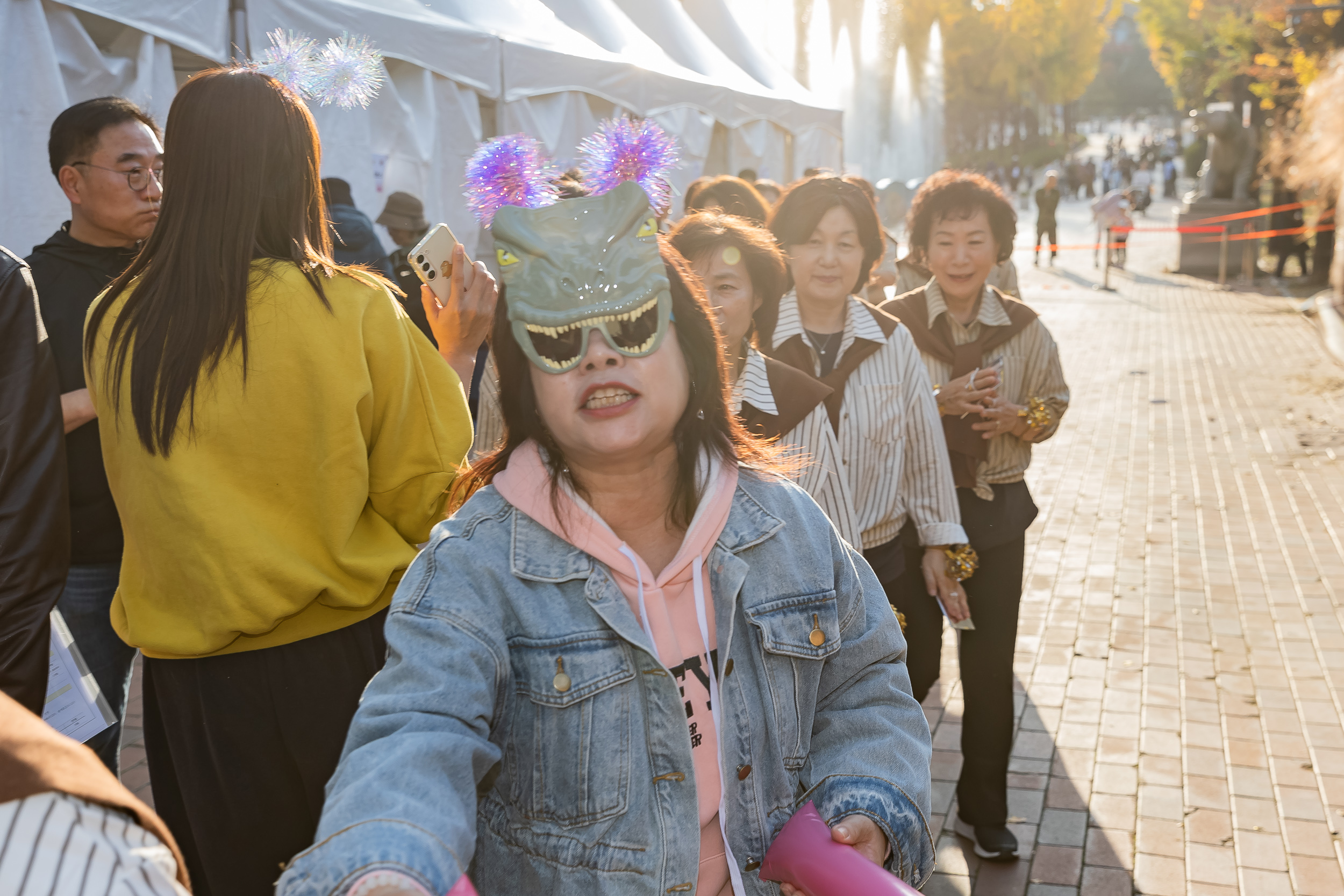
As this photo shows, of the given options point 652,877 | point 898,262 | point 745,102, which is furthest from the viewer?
point 745,102

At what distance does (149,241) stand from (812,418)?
5.29 feet

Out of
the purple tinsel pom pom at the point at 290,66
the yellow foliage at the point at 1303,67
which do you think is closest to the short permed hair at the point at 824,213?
the purple tinsel pom pom at the point at 290,66

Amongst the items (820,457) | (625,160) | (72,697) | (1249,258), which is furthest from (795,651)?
(1249,258)

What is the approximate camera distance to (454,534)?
1.50m

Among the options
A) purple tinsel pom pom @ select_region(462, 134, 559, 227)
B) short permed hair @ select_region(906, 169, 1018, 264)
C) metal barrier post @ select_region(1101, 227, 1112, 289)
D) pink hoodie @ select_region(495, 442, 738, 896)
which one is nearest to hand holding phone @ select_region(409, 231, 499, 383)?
purple tinsel pom pom @ select_region(462, 134, 559, 227)

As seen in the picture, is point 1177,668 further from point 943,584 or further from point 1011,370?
point 943,584

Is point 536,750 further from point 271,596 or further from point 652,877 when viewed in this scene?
point 271,596

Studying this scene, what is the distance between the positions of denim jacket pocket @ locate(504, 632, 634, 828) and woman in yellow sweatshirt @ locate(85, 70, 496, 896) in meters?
0.76

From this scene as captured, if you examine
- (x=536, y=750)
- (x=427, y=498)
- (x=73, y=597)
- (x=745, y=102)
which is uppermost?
(x=745, y=102)

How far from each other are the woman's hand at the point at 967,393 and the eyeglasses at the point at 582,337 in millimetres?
2137

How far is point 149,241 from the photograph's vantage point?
6.90 feet

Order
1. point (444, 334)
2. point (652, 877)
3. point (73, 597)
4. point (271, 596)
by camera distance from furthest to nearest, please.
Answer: point (73, 597) → point (444, 334) → point (271, 596) → point (652, 877)

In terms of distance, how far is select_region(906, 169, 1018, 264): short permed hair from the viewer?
376cm

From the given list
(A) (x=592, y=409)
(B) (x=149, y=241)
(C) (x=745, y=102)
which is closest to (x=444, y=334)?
(B) (x=149, y=241)
